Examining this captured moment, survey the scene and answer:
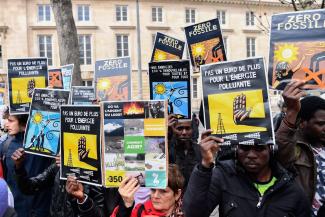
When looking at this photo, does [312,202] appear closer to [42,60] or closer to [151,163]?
[151,163]

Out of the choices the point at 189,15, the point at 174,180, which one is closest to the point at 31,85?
the point at 174,180

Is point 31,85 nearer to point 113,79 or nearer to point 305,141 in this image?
point 113,79

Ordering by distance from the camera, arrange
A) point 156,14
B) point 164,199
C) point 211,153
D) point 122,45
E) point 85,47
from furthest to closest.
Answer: point 156,14 < point 122,45 < point 85,47 < point 164,199 < point 211,153

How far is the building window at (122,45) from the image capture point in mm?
36312

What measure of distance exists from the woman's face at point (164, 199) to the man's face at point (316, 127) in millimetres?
980

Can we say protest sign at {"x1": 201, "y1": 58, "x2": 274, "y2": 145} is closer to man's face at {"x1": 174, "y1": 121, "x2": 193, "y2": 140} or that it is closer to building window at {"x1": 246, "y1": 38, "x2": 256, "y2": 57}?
man's face at {"x1": 174, "y1": 121, "x2": 193, "y2": 140}

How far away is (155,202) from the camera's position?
270 cm

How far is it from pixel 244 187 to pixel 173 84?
1915mm

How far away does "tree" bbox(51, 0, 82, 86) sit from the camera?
9.16m

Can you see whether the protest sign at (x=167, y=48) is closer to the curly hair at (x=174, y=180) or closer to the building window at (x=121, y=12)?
the curly hair at (x=174, y=180)

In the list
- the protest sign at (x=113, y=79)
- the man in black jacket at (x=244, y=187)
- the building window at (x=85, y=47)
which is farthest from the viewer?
the building window at (x=85, y=47)

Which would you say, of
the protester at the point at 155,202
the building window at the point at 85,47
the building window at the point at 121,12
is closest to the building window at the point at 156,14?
the building window at the point at 121,12

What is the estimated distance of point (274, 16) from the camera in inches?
119

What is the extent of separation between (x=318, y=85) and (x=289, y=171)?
618 millimetres
